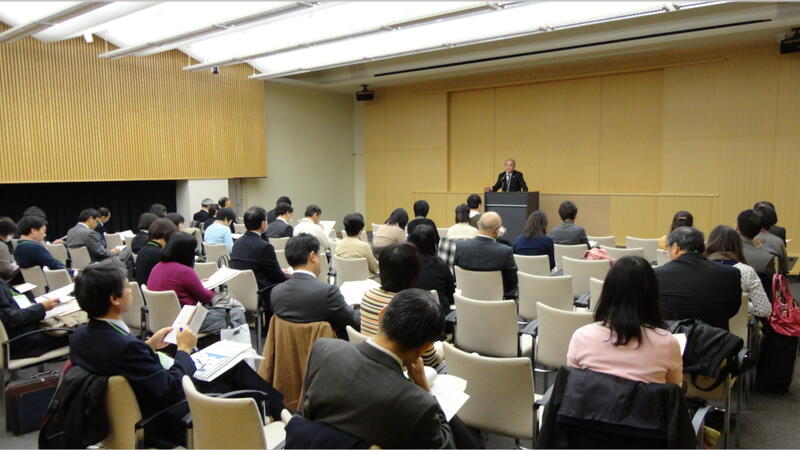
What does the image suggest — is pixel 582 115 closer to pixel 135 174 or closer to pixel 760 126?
pixel 760 126

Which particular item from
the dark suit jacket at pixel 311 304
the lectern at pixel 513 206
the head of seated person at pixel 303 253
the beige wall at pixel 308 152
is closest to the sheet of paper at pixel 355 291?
the head of seated person at pixel 303 253

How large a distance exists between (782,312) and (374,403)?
11.7 ft

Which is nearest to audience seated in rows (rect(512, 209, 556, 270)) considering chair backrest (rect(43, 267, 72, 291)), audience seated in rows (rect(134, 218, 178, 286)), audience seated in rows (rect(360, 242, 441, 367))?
audience seated in rows (rect(360, 242, 441, 367))

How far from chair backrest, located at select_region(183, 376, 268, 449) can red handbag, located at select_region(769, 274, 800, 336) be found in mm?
3702

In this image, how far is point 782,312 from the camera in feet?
12.3

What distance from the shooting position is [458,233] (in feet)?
20.1

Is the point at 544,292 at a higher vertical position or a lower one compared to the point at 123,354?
lower

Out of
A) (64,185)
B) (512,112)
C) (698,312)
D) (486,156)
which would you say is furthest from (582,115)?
(64,185)

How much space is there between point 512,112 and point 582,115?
5.27 ft

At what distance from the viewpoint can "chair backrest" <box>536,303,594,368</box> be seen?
3.20 meters

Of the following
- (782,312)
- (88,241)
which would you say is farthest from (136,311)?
(782,312)

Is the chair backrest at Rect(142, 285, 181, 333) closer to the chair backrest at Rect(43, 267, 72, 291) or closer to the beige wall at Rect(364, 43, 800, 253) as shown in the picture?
the chair backrest at Rect(43, 267, 72, 291)

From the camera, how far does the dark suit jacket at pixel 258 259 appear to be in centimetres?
488

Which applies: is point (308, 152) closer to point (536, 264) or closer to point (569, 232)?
point (569, 232)
